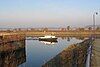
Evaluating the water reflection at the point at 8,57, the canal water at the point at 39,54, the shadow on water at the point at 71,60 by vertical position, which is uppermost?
the shadow on water at the point at 71,60

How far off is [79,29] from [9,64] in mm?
125648

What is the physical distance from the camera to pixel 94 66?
15.0 m

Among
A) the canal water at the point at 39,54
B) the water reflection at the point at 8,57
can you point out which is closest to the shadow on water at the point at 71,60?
the canal water at the point at 39,54

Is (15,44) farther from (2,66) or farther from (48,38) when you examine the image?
(48,38)

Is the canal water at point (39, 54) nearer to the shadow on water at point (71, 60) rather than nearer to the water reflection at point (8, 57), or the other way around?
the water reflection at point (8, 57)

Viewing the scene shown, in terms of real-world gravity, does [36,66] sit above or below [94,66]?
below

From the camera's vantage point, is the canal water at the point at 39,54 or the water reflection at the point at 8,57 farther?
the canal water at the point at 39,54

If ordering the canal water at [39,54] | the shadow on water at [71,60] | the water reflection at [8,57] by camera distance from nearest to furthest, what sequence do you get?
1. the shadow on water at [71,60]
2. the water reflection at [8,57]
3. the canal water at [39,54]

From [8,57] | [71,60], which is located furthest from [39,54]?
[71,60]

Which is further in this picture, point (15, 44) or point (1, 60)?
point (15, 44)

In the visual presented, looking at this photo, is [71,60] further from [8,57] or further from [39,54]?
[39,54]

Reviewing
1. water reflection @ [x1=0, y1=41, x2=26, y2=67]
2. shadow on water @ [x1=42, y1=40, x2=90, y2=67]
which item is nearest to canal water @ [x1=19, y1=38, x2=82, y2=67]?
water reflection @ [x1=0, y1=41, x2=26, y2=67]

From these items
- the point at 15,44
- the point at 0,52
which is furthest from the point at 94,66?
the point at 15,44

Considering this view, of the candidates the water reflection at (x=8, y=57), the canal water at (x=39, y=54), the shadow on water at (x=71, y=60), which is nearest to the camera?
the shadow on water at (x=71, y=60)
